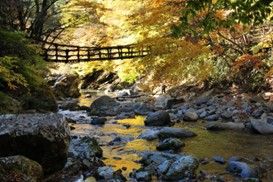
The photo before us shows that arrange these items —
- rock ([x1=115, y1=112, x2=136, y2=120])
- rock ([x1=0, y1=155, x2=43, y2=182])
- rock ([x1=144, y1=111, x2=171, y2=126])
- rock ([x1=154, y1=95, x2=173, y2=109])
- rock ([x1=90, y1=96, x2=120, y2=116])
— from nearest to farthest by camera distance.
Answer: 1. rock ([x1=0, y1=155, x2=43, y2=182])
2. rock ([x1=144, y1=111, x2=171, y2=126])
3. rock ([x1=115, y1=112, x2=136, y2=120])
4. rock ([x1=90, y1=96, x2=120, y2=116])
5. rock ([x1=154, y1=95, x2=173, y2=109])

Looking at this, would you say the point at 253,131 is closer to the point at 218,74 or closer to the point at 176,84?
the point at 218,74

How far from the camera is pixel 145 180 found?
7078 millimetres

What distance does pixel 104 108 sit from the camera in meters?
17.8

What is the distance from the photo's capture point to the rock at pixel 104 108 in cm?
1662

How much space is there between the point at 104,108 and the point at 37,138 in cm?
1115

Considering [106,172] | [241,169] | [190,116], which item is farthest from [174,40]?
[106,172]

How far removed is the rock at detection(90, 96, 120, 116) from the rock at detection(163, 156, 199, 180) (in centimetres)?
899

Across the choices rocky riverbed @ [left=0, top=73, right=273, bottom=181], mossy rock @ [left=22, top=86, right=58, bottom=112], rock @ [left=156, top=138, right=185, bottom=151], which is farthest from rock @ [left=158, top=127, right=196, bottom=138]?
mossy rock @ [left=22, top=86, right=58, bottom=112]

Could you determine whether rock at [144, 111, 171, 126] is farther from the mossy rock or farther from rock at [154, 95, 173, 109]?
rock at [154, 95, 173, 109]

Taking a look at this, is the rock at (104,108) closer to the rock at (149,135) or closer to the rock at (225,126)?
the rock at (225,126)

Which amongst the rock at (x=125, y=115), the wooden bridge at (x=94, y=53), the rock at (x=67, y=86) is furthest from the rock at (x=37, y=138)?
the rock at (x=67, y=86)

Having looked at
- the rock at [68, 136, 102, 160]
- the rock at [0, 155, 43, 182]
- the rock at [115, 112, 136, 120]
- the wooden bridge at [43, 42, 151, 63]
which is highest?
the wooden bridge at [43, 42, 151, 63]

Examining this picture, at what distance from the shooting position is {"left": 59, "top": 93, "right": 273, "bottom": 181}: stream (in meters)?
8.35

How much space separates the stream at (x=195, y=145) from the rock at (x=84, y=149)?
0.85 feet
